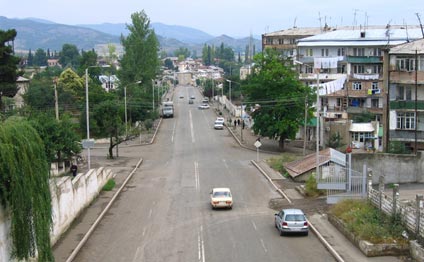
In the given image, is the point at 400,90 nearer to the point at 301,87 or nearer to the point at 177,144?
the point at 301,87

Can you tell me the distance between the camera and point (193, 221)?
3353cm

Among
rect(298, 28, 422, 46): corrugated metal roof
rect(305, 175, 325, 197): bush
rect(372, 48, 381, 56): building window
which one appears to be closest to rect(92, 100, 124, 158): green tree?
rect(305, 175, 325, 197): bush

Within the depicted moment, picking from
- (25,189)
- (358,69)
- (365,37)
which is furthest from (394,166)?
(365,37)

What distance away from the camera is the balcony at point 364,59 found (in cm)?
8307

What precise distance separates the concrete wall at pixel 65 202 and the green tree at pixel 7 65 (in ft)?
75.8

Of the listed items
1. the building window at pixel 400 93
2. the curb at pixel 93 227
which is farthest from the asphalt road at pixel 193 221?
the building window at pixel 400 93

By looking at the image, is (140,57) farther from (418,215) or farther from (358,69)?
(418,215)

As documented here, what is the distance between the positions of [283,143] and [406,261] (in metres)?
41.3

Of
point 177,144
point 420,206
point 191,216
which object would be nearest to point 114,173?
point 191,216

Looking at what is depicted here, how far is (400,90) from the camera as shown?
173 ft

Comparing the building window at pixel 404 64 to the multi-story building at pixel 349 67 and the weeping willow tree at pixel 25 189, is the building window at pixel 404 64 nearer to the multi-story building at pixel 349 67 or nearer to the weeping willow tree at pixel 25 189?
the multi-story building at pixel 349 67

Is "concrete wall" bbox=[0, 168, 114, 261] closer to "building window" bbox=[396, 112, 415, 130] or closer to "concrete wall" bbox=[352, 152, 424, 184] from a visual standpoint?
"concrete wall" bbox=[352, 152, 424, 184]

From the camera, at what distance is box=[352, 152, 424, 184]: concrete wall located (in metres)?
40.9

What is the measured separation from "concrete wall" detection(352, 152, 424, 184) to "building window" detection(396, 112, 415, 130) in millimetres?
12087
